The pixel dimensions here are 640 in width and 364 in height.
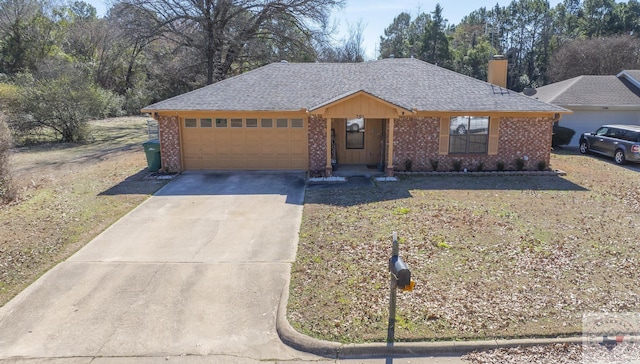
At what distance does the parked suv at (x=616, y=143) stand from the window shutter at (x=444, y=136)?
8.09m

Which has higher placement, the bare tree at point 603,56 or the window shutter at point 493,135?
the bare tree at point 603,56

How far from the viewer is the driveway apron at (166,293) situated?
5.53 metres

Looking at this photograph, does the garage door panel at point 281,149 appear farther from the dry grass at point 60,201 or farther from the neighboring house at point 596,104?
the neighboring house at point 596,104

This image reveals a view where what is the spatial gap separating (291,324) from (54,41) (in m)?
45.8

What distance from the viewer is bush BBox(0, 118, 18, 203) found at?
471 inches

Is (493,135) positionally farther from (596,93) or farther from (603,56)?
(603,56)

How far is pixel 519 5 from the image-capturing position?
2357 inches

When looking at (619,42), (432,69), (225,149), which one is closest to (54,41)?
(225,149)

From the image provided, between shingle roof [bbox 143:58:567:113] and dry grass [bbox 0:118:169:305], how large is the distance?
3.45 m

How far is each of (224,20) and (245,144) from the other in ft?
58.0

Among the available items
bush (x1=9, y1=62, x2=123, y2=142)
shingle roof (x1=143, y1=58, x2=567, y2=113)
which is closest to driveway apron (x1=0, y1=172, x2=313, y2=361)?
shingle roof (x1=143, y1=58, x2=567, y2=113)

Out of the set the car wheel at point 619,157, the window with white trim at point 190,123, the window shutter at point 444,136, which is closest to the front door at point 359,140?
the window shutter at point 444,136

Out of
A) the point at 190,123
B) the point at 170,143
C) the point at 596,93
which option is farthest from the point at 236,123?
the point at 596,93

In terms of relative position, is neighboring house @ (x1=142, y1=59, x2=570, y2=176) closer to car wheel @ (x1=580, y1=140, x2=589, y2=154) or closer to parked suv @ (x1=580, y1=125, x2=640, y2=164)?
parked suv @ (x1=580, y1=125, x2=640, y2=164)
